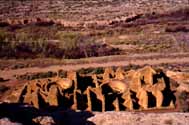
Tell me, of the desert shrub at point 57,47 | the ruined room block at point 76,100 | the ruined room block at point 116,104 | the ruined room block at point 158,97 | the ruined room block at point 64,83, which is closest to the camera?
the ruined room block at point 116,104

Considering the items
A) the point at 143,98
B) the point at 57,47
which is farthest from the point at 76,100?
the point at 57,47

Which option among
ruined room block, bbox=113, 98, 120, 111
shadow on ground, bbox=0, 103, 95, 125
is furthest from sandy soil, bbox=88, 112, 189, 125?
ruined room block, bbox=113, 98, 120, 111

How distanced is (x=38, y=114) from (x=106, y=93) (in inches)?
219

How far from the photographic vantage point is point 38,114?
26.3 meters

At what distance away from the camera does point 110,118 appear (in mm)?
27250

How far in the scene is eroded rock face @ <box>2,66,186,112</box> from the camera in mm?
29891

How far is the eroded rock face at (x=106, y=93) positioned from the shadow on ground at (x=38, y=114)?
143cm

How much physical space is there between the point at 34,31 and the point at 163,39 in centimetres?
1587

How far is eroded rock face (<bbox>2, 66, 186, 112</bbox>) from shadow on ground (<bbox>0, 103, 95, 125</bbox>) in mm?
1429

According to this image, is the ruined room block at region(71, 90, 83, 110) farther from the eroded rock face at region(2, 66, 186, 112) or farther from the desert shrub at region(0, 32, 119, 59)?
the desert shrub at region(0, 32, 119, 59)

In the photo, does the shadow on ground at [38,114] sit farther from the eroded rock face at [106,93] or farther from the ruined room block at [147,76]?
the ruined room block at [147,76]

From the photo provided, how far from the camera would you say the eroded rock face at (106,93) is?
1177 inches

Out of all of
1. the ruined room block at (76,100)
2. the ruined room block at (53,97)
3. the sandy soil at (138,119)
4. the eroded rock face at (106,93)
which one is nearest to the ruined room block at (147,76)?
the eroded rock face at (106,93)

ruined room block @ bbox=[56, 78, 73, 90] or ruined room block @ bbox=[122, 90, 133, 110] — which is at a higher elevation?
ruined room block @ bbox=[56, 78, 73, 90]
